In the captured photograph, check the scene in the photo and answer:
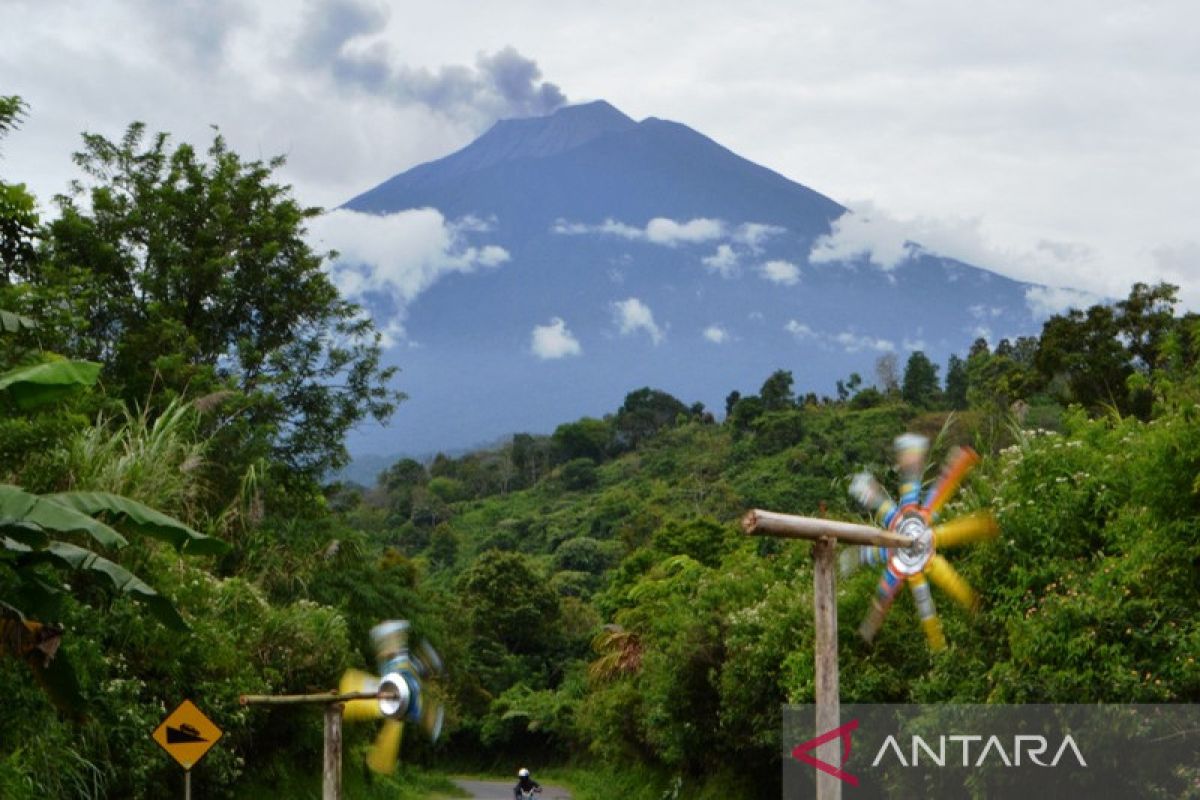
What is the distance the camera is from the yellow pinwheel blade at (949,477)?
12.1 metres

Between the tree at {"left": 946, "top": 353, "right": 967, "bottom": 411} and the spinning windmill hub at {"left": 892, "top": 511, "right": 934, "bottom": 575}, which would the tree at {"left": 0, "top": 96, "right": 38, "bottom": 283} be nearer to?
the spinning windmill hub at {"left": 892, "top": 511, "right": 934, "bottom": 575}

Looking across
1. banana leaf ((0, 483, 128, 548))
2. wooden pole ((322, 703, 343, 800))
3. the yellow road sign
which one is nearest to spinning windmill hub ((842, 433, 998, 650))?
wooden pole ((322, 703, 343, 800))

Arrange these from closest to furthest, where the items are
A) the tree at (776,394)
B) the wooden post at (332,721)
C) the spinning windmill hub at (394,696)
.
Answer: the spinning windmill hub at (394,696) < the wooden post at (332,721) < the tree at (776,394)

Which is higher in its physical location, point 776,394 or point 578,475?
point 776,394

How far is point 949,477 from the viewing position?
486 inches

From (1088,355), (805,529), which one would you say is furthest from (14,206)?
(1088,355)

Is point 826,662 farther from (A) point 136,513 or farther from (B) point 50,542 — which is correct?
(B) point 50,542

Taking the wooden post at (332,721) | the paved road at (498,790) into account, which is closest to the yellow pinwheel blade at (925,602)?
the wooden post at (332,721)

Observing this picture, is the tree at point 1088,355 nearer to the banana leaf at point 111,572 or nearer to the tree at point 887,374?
the banana leaf at point 111,572

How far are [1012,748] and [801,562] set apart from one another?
9.74 metres

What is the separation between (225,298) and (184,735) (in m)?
18.8

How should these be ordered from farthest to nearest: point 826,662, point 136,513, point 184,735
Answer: point 184,735, point 136,513, point 826,662

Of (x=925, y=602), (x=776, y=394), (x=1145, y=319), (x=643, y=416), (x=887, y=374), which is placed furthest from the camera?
(x=643, y=416)

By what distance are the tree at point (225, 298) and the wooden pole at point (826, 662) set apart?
2049cm
